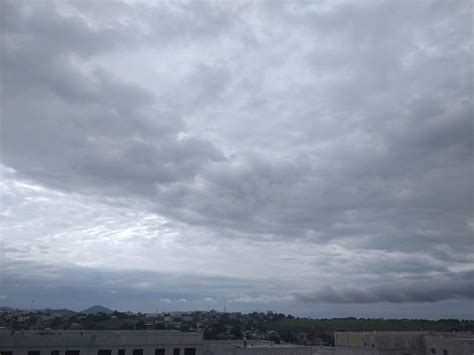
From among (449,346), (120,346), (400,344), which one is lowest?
(120,346)

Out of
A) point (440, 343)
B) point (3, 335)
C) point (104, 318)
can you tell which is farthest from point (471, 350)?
point (104, 318)

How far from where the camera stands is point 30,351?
56.1 m

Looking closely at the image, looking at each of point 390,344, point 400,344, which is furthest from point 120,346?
point 400,344

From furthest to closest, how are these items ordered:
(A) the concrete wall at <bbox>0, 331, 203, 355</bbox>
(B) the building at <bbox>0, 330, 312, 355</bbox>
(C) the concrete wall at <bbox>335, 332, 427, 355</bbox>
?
1. (C) the concrete wall at <bbox>335, 332, 427, 355</bbox>
2. (B) the building at <bbox>0, 330, 312, 355</bbox>
3. (A) the concrete wall at <bbox>0, 331, 203, 355</bbox>

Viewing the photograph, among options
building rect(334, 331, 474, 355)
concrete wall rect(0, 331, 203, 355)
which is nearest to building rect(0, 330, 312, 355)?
concrete wall rect(0, 331, 203, 355)

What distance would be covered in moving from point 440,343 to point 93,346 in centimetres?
5024

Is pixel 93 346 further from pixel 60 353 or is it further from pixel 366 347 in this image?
pixel 366 347

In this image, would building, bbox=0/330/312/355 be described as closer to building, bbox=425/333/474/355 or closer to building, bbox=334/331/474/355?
building, bbox=334/331/474/355

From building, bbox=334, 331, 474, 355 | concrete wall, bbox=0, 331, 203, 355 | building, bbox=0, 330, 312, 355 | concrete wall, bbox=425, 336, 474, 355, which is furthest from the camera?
building, bbox=334, 331, 474, 355

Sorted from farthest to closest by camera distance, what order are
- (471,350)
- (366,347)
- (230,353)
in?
(366,347) → (230,353) → (471,350)

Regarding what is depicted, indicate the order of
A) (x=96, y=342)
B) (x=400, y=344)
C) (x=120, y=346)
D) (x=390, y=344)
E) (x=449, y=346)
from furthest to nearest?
(x=400, y=344) < (x=390, y=344) < (x=120, y=346) < (x=96, y=342) < (x=449, y=346)

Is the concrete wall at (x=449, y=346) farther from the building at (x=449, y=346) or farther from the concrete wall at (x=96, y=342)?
the concrete wall at (x=96, y=342)

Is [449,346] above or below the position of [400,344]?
above

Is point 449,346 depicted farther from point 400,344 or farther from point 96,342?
point 96,342
